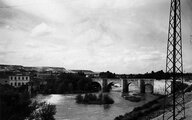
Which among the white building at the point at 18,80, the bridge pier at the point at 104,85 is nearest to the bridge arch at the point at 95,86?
the bridge pier at the point at 104,85

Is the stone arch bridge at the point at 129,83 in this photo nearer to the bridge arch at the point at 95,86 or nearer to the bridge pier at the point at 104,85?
the bridge pier at the point at 104,85

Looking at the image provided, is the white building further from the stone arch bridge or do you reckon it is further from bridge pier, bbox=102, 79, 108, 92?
the stone arch bridge

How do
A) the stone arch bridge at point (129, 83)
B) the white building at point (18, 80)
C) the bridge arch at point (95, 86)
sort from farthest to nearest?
1. the bridge arch at point (95, 86)
2. the stone arch bridge at point (129, 83)
3. the white building at point (18, 80)

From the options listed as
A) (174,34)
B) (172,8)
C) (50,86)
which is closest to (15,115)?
(174,34)

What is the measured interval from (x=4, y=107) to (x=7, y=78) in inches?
1428

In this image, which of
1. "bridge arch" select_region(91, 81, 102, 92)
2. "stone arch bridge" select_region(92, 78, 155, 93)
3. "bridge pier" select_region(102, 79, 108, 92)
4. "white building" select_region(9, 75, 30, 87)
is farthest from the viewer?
"bridge arch" select_region(91, 81, 102, 92)

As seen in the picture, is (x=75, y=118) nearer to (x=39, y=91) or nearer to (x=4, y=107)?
(x=4, y=107)

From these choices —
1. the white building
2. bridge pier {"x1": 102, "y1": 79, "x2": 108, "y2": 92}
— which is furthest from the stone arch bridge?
the white building

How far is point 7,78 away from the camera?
46.1 metres

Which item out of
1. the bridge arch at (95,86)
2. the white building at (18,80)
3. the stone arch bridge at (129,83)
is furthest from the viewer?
the bridge arch at (95,86)

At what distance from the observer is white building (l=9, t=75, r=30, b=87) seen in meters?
47.1

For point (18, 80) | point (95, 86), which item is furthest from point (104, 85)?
point (18, 80)

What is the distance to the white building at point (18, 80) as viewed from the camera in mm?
47125

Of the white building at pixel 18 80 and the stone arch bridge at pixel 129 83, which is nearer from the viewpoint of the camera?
the white building at pixel 18 80
